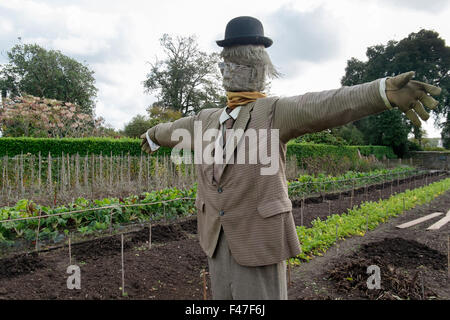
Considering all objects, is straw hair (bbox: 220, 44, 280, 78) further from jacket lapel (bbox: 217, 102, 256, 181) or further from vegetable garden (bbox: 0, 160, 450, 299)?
vegetable garden (bbox: 0, 160, 450, 299)

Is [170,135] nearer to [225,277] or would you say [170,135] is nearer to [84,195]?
[225,277]

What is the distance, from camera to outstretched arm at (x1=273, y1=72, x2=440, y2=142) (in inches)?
47.7

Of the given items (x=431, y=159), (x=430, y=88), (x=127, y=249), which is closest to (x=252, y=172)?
(x=430, y=88)

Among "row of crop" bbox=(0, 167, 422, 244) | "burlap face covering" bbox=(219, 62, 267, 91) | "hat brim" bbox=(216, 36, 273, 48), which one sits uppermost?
"hat brim" bbox=(216, 36, 273, 48)

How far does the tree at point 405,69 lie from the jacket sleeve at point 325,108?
83.2 ft

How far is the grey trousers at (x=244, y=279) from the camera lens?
1518mm

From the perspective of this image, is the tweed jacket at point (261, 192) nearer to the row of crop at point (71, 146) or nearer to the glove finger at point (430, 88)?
the glove finger at point (430, 88)

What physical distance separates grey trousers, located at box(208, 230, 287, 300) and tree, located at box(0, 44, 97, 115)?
73.8ft

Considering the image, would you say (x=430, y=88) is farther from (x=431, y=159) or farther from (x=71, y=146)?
(x=431, y=159)

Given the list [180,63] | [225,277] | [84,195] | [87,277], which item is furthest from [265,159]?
[180,63]

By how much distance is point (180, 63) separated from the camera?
22562mm

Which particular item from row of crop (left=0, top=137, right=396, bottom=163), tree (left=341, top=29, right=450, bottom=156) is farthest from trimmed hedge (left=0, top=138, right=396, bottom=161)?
tree (left=341, top=29, right=450, bottom=156)

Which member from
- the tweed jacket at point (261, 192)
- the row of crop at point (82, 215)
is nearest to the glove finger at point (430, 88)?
the tweed jacket at point (261, 192)
